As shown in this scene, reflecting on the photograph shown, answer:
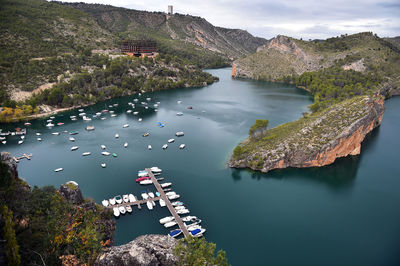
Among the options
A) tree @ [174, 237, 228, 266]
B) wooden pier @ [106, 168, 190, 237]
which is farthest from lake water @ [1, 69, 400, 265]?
tree @ [174, 237, 228, 266]

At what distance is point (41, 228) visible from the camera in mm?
26891

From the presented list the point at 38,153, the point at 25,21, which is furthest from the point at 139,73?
the point at 38,153

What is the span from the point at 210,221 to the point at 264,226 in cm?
909

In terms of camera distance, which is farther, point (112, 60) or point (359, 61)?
point (359, 61)

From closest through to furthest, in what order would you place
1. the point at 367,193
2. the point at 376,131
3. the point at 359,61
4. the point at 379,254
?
the point at 379,254 → the point at 367,193 → the point at 376,131 → the point at 359,61

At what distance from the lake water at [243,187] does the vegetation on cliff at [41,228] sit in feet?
36.7

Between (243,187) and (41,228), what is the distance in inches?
1480

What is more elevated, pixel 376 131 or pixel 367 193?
pixel 376 131

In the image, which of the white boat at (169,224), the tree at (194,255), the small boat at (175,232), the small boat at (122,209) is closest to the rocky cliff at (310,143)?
the white boat at (169,224)

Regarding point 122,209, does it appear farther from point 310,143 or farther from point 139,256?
point 310,143

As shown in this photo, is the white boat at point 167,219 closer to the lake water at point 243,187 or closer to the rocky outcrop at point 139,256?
the lake water at point 243,187

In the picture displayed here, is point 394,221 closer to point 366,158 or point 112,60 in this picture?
point 366,158

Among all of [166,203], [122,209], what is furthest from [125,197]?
[166,203]

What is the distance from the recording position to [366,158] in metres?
67.6
